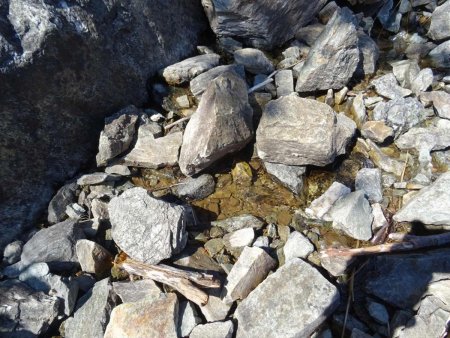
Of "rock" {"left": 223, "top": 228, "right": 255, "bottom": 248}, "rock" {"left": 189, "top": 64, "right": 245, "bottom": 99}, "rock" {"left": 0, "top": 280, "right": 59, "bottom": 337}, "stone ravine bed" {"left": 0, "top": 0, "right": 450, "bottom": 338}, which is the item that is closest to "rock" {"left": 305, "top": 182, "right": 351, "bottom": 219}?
"stone ravine bed" {"left": 0, "top": 0, "right": 450, "bottom": 338}

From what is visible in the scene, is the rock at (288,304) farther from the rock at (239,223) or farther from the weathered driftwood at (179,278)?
the rock at (239,223)

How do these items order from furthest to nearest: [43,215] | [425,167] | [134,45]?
[134,45]
[425,167]
[43,215]

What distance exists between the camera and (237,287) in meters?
2.27

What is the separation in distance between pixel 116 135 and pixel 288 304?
1583 millimetres

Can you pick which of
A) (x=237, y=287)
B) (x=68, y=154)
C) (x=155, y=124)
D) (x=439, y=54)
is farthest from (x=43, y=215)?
(x=439, y=54)

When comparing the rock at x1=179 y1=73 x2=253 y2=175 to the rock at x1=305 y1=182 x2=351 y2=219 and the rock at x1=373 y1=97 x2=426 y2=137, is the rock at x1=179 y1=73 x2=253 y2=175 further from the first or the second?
the rock at x1=373 y1=97 x2=426 y2=137

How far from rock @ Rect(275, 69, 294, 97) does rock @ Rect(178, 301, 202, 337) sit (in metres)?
1.80

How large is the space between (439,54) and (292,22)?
4.24 ft

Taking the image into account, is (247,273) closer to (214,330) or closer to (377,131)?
(214,330)

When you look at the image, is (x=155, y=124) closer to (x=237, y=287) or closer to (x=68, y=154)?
(x=68, y=154)

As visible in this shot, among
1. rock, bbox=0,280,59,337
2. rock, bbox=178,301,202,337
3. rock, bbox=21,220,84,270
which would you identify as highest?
rock, bbox=21,220,84,270

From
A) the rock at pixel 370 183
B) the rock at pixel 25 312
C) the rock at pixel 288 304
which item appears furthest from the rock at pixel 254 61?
the rock at pixel 25 312

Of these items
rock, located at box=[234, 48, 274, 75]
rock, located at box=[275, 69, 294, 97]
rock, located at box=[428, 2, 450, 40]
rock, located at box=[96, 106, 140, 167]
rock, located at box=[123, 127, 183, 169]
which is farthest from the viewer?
rock, located at box=[428, 2, 450, 40]

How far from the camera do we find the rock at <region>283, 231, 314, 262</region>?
2488 mm
